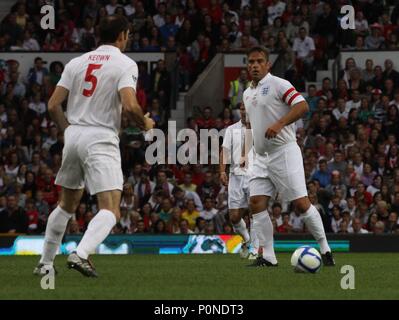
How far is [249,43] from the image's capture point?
2692 cm

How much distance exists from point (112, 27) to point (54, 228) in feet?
6.63

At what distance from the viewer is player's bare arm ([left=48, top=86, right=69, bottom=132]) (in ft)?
36.3

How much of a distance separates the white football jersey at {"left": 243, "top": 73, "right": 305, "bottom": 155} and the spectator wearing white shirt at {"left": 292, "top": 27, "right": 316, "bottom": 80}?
43.5 ft

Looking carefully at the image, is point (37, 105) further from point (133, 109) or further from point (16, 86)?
point (133, 109)

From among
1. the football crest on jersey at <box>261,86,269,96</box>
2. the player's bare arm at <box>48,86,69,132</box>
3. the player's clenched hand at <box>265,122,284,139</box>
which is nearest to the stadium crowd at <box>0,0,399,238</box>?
the football crest on jersey at <box>261,86,269,96</box>

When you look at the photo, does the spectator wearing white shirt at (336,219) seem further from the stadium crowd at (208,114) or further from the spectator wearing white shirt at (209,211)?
the spectator wearing white shirt at (209,211)

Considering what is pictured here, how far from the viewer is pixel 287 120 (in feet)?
42.3

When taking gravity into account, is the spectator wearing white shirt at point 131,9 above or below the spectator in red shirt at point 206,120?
above

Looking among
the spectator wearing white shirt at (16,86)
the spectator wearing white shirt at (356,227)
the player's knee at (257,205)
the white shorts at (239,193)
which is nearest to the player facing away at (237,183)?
the white shorts at (239,193)

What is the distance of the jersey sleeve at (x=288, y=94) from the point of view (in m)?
13.2

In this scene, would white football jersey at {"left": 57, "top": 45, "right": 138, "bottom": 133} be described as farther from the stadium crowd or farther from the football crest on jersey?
the stadium crowd

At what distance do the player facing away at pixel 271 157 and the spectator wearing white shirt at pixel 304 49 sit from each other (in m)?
13.2

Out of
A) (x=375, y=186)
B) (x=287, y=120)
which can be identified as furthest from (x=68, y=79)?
(x=375, y=186)
